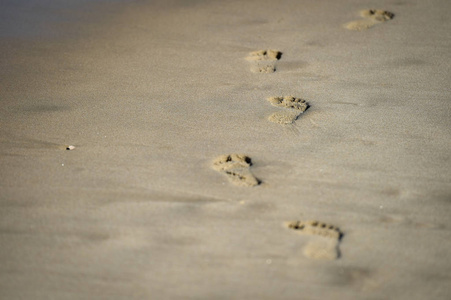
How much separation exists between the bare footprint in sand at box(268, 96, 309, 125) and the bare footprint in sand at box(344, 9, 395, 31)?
3.64ft

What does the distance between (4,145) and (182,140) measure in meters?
0.79

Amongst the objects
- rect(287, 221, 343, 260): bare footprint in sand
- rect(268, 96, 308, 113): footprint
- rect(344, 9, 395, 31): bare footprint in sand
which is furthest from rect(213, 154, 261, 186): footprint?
rect(344, 9, 395, 31): bare footprint in sand

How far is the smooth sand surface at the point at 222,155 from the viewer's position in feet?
4.99

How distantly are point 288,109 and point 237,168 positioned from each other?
60cm

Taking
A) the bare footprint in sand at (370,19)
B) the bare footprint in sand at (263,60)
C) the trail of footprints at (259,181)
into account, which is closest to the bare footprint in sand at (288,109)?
the trail of footprints at (259,181)

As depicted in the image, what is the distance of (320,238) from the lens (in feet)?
5.36

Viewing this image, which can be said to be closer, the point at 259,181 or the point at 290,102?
the point at 259,181

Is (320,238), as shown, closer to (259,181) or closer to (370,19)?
(259,181)

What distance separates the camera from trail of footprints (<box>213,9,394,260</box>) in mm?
1594

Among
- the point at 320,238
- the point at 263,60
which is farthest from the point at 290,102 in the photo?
the point at 320,238

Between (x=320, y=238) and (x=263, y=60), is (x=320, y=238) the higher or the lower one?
the lower one

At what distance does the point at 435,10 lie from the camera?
3.52 metres

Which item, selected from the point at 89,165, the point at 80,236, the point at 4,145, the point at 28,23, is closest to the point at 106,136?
the point at 89,165

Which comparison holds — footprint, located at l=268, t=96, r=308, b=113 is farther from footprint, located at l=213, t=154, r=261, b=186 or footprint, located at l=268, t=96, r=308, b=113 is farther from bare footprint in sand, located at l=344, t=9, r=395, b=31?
bare footprint in sand, located at l=344, t=9, r=395, b=31
